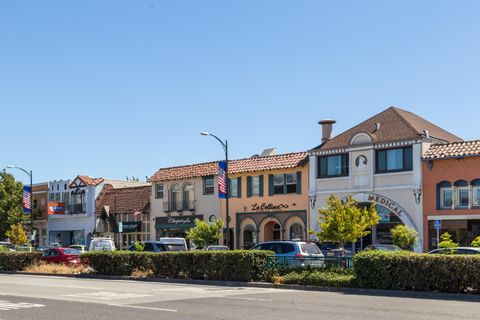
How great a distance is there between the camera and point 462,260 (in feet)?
65.4

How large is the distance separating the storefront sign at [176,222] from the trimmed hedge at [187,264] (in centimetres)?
2136

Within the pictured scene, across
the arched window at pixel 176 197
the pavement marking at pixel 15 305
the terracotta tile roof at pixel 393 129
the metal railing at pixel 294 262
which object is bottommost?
the pavement marking at pixel 15 305

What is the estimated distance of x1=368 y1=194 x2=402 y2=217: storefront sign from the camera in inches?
1606

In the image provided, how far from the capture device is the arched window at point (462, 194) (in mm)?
38469

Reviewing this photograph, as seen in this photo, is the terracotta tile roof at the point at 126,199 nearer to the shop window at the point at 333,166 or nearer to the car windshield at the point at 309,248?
the shop window at the point at 333,166

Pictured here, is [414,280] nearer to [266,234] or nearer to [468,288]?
[468,288]

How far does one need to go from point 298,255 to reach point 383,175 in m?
16.6

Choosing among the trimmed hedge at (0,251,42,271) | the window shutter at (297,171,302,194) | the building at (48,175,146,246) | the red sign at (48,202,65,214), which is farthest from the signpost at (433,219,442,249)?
the red sign at (48,202,65,214)

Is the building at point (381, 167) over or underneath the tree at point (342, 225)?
over

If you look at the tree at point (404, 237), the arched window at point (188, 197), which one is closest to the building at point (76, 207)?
the arched window at point (188, 197)

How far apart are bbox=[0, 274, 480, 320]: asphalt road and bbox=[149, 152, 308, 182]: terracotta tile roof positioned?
2449 cm

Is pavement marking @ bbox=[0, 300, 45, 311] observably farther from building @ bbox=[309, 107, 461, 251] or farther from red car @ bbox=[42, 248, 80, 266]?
building @ bbox=[309, 107, 461, 251]

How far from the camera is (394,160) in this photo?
4134 cm

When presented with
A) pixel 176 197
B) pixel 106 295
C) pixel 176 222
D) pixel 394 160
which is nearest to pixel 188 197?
pixel 176 197
